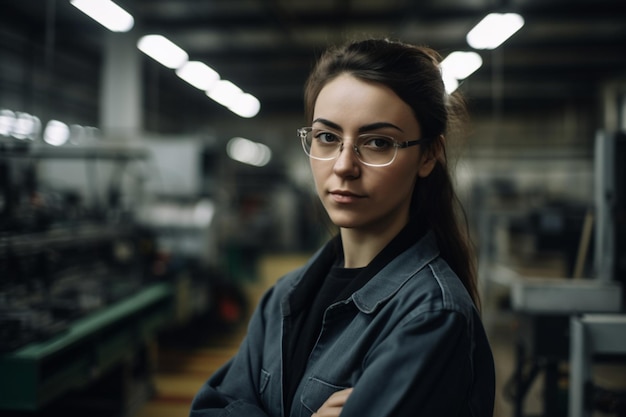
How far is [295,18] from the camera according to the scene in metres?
6.87

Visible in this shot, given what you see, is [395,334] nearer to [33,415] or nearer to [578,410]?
[578,410]

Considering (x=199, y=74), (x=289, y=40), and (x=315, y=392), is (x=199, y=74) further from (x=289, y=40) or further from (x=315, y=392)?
(x=315, y=392)

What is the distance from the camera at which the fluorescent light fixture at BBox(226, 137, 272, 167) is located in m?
13.3

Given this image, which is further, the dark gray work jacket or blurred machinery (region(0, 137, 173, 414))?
blurred machinery (region(0, 137, 173, 414))

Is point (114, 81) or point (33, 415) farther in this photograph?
point (114, 81)

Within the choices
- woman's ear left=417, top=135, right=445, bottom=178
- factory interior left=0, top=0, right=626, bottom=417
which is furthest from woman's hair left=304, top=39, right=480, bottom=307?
factory interior left=0, top=0, right=626, bottom=417

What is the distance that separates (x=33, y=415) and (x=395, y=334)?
9.32 feet

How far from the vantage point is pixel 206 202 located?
16.9ft

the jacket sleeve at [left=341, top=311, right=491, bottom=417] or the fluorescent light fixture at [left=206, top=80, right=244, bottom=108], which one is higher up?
the fluorescent light fixture at [left=206, top=80, right=244, bottom=108]

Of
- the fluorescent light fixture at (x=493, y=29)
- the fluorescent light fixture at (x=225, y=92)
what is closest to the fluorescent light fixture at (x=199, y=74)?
the fluorescent light fixture at (x=225, y=92)

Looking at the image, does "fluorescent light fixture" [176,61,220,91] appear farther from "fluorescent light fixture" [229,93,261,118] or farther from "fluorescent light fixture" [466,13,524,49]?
"fluorescent light fixture" [466,13,524,49]

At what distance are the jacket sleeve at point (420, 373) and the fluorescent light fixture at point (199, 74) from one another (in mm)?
5070

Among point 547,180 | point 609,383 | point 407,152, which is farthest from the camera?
point 547,180

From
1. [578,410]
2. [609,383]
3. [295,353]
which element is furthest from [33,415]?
[609,383]
